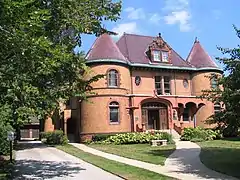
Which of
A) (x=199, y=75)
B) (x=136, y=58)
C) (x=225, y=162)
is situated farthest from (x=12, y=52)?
(x=199, y=75)

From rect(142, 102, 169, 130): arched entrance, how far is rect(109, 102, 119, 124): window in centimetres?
417

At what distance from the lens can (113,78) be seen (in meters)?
35.9

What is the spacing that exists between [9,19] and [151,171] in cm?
937

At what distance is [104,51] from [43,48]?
2827cm

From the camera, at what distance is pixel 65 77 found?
1250cm

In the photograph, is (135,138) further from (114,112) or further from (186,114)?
(186,114)

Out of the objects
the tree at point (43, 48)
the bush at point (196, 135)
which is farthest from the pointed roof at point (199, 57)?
the tree at point (43, 48)

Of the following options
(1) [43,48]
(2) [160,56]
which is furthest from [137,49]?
(1) [43,48]

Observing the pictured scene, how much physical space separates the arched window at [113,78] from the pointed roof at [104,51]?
152 cm

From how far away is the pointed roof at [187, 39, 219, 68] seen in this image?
4212 cm

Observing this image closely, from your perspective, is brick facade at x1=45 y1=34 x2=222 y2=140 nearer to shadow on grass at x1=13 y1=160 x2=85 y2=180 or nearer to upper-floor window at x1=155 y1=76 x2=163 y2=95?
upper-floor window at x1=155 y1=76 x2=163 y2=95

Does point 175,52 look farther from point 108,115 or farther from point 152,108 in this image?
point 108,115

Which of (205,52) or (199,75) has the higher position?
(205,52)

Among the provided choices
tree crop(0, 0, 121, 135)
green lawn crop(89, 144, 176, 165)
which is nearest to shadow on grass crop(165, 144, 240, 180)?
green lawn crop(89, 144, 176, 165)
